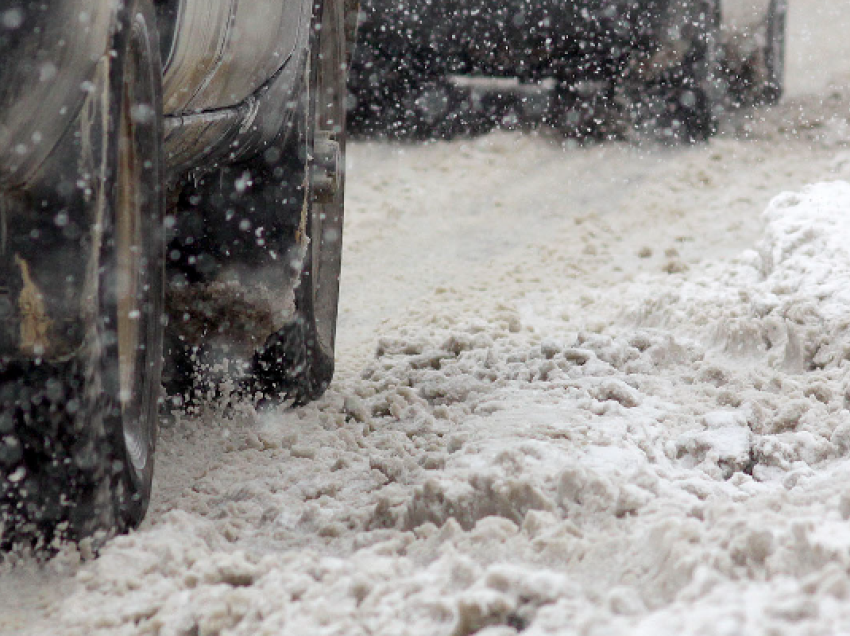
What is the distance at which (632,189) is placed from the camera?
6.96 m

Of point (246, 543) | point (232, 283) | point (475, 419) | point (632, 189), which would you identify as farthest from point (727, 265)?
point (246, 543)

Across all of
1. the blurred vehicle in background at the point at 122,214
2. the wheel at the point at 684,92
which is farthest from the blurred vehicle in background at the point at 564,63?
the blurred vehicle in background at the point at 122,214

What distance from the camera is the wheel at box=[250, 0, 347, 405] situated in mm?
2883

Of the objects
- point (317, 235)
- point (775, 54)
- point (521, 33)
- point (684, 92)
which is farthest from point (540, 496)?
point (775, 54)

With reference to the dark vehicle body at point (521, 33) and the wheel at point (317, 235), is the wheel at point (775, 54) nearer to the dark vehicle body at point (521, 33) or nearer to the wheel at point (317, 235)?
Result: the dark vehicle body at point (521, 33)

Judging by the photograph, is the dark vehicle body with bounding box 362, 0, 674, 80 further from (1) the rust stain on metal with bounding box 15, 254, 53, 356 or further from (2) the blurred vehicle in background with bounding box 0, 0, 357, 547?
(1) the rust stain on metal with bounding box 15, 254, 53, 356

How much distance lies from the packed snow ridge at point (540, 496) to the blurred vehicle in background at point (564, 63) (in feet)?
11.9

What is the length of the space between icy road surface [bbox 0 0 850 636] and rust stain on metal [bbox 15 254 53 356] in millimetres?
404

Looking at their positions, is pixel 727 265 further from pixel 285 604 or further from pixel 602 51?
pixel 285 604

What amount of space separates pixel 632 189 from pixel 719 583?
18.9ft

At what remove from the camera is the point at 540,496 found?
1871 mm

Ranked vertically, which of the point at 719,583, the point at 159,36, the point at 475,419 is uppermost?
the point at 159,36

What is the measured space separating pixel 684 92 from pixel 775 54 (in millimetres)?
1202

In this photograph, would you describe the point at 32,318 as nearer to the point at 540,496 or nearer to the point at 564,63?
the point at 540,496
